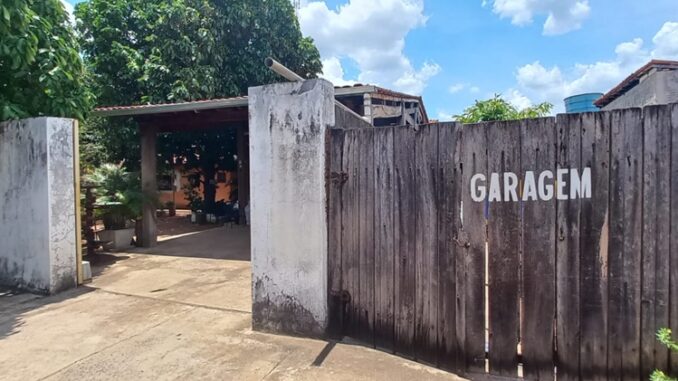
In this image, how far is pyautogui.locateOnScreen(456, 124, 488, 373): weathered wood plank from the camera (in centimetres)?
283

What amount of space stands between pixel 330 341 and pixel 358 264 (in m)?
0.73

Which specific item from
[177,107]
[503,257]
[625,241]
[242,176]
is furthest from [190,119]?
[625,241]

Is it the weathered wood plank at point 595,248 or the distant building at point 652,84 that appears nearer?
the weathered wood plank at point 595,248

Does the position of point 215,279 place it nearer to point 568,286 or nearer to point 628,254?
point 568,286

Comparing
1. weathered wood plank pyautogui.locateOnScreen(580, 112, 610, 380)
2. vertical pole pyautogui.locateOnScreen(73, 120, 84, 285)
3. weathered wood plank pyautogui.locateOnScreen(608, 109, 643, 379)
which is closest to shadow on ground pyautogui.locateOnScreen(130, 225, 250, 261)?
vertical pole pyautogui.locateOnScreen(73, 120, 84, 285)

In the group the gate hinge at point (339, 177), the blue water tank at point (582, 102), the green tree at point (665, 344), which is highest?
the blue water tank at point (582, 102)

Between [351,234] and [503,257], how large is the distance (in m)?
1.22

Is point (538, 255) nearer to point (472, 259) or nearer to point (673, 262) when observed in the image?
point (472, 259)

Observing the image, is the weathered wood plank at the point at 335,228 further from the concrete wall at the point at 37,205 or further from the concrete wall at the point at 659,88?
the concrete wall at the point at 659,88

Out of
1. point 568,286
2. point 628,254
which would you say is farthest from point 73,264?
point 628,254

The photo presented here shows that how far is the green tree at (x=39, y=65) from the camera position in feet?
17.0

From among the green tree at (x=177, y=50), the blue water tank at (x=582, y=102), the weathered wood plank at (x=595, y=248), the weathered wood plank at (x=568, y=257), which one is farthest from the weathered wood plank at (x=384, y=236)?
the blue water tank at (x=582, y=102)

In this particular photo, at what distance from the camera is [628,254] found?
2.54 meters

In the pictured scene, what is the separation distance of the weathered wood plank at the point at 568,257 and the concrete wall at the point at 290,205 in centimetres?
181
